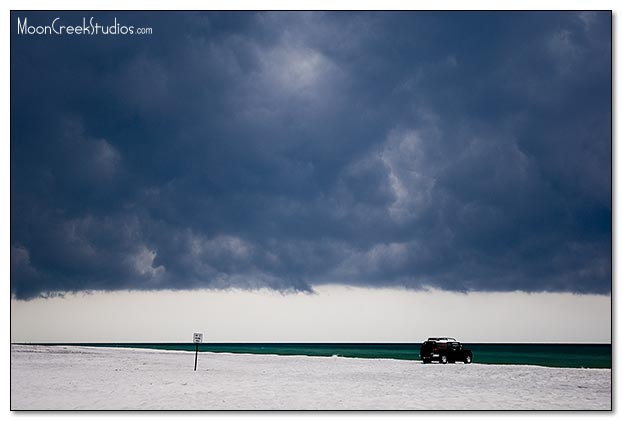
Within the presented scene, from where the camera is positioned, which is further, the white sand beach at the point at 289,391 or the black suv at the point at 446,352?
the black suv at the point at 446,352

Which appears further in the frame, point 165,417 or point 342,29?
point 342,29

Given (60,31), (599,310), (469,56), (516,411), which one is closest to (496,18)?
(469,56)

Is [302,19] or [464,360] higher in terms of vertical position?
[302,19]

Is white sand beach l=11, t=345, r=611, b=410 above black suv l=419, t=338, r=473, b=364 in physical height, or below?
below

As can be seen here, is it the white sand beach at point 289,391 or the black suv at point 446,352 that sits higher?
the black suv at point 446,352

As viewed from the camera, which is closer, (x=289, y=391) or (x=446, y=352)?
(x=289, y=391)

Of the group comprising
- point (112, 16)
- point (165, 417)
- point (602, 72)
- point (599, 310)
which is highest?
point (112, 16)

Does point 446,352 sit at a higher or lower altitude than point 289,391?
higher

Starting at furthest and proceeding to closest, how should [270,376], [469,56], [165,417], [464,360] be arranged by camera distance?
1. [464,360]
2. [270,376]
3. [469,56]
4. [165,417]

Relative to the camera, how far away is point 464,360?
1826 inches

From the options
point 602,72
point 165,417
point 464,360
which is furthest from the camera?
point 464,360

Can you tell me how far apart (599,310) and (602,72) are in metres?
7.50

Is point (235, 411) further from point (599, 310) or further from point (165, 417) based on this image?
point (599, 310)

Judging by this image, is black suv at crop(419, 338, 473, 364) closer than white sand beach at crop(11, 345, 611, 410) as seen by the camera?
No
